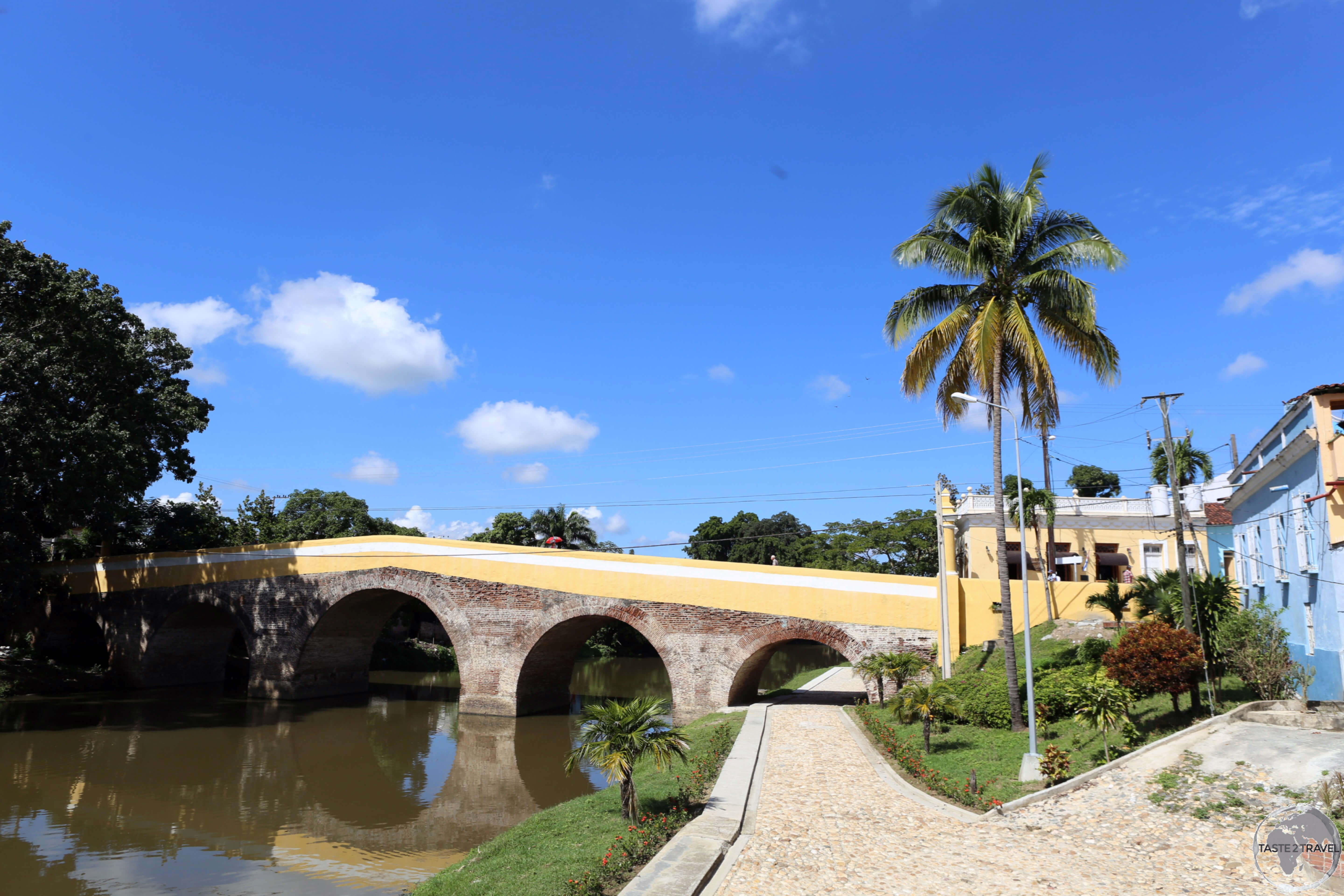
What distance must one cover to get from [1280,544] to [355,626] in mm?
27192

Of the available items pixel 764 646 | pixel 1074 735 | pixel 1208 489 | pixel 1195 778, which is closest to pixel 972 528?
pixel 1208 489

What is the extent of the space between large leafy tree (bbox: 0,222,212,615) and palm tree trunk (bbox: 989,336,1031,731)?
2206cm

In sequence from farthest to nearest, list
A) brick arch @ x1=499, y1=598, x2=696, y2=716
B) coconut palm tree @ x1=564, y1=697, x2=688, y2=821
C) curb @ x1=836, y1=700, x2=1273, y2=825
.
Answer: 1. brick arch @ x1=499, y1=598, x2=696, y2=716
2. curb @ x1=836, y1=700, x2=1273, y2=825
3. coconut palm tree @ x1=564, y1=697, x2=688, y2=821

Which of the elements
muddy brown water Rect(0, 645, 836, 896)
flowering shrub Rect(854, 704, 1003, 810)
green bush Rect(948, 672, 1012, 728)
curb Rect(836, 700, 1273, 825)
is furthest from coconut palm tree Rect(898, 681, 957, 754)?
muddy brown water Rect(0, 645, 836, 896)

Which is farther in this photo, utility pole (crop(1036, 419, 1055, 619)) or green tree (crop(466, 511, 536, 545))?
green tree (crop(466, 511, 536, 545))

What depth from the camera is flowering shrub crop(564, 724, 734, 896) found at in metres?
7.31

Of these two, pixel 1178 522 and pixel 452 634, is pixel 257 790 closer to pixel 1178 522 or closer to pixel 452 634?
pixel 452 634

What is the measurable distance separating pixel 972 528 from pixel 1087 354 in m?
13.7

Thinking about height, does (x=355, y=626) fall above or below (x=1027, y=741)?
above

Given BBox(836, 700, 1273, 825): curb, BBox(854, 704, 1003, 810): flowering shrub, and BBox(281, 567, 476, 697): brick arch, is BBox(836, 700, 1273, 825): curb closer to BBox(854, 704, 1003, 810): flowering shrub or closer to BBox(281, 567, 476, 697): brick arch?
BBox(854, 704, 1003, 810): flowering shrub

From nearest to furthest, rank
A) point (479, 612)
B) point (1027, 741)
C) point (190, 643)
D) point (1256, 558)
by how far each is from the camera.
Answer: point (1027, 741) < point (1256, 558) < point (479, 612) < point (190, 643)

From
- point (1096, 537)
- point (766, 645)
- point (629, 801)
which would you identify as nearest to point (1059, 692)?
point (766, 645)

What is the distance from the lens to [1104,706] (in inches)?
429

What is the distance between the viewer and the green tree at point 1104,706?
425 inches
